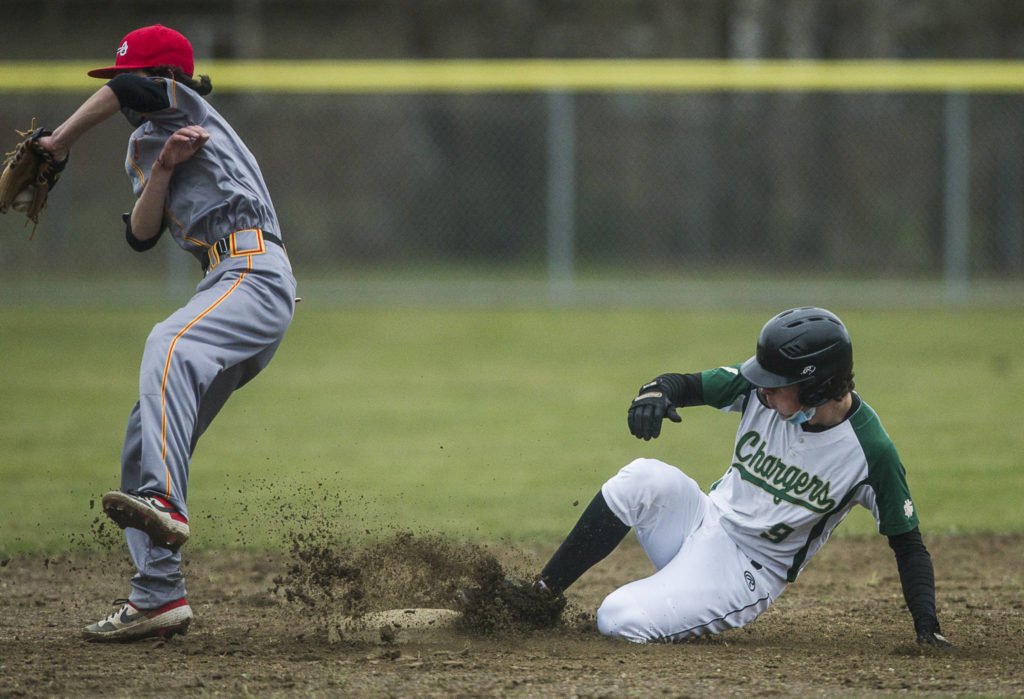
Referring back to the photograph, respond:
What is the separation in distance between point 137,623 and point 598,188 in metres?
14.5

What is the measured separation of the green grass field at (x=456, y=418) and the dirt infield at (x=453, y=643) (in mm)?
816

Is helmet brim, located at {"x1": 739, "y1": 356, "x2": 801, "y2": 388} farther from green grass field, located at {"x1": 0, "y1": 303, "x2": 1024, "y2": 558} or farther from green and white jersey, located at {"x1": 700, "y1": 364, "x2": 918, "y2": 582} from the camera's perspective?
green grass field, located at {"x1": 0, "y1": 303, "x2": 1024, "y2": 558}

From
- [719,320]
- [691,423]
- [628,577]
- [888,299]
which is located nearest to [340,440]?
[691,423]

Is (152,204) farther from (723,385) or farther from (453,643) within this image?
(723,385)

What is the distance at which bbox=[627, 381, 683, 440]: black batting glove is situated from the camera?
339cm

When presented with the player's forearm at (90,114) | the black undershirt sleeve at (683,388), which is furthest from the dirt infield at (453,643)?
the player's forearm at (90,114)

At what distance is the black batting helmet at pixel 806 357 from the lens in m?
3.37

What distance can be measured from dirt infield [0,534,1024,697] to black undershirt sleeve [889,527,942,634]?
→ 4.3 inches

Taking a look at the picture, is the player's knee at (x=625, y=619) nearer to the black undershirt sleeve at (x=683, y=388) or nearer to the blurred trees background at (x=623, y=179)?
the black undershirt sleeve at (x=683, y=388)

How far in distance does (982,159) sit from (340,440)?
36.6 feet

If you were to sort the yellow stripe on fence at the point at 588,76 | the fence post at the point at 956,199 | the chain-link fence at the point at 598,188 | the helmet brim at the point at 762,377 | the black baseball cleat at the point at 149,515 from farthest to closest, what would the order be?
1. the chain-link fence at the point at 598,188
2. the fence post at the point at 956,199
3. the yellow stripe on fence at the point at 588,76
4. the helmet brim at the point at 762,377
5. the black baseball cleat at the point at 149,515

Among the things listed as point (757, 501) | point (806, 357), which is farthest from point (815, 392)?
point (757, 501)

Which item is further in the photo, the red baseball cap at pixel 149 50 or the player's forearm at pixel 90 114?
the red baseball cap at pixel 149 50

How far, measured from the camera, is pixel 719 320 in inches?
508
